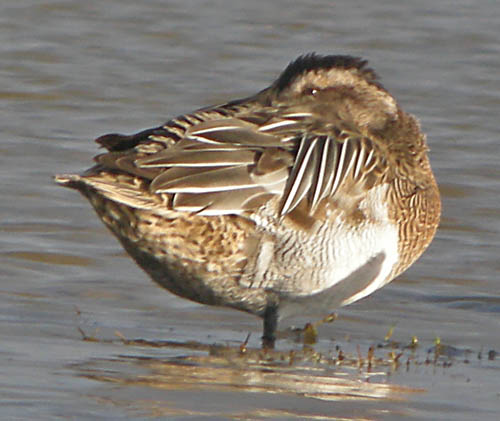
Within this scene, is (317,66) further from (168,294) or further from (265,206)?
(168,294)

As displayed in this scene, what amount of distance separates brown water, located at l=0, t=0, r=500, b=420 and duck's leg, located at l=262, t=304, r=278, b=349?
0.07 m

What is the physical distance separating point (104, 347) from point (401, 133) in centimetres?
172

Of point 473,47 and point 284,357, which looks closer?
point 284,357

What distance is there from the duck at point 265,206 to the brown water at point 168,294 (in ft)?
1.06

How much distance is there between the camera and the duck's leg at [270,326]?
19.4ft

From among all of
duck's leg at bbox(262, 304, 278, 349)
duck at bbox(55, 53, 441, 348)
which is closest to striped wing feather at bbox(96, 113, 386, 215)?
duck at bbox(55, 53, 441, 348)

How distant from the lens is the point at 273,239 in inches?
219

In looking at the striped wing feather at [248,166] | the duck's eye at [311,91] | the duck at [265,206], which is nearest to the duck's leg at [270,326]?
the duck at [265,206]

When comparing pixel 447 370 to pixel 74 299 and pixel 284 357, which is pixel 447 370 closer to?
pixel 284 357

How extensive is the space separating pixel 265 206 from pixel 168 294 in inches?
64.2

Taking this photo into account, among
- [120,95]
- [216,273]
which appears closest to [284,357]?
[216,273]

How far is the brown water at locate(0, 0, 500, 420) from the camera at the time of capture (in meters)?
4.87

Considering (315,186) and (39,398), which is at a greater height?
(315,186)

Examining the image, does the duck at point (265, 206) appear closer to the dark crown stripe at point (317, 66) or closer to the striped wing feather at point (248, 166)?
the striped wing feather at point (248, 166)
